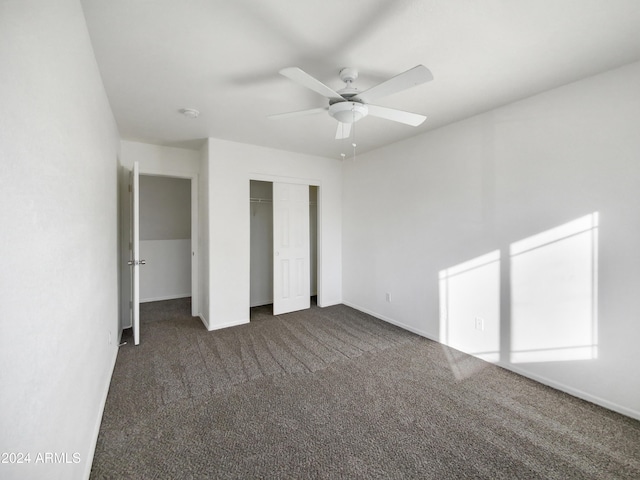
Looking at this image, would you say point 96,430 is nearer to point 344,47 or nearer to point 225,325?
point 225,325

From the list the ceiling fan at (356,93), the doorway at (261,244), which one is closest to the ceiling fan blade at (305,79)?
→ the ceiling fan at (356,93)

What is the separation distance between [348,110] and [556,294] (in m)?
2.31

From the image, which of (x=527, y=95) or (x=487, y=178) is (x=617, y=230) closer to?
(x=487, y=178)

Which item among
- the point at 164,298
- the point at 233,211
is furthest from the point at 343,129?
the point at 164,298

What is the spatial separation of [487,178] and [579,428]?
6.98ft

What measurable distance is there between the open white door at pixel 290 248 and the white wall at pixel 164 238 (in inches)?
83.5

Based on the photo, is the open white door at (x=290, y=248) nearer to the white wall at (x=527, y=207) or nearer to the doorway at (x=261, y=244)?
the doorway at (x=261, y=244)

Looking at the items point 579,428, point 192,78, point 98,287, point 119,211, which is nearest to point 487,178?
point 579,428

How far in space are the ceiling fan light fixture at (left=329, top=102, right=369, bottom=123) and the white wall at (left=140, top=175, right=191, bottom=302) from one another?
3.96 m

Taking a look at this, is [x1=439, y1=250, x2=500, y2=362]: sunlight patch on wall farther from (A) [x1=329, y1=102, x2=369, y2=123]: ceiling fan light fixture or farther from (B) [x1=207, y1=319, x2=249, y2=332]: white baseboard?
(B) [x1=207, y1=319, x2=249, y2=332]: white baseboard

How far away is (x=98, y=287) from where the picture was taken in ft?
6.63

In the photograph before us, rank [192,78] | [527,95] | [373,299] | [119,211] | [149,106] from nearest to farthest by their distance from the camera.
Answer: [192,78] → [527,95] → [149,106] → [119,211] → [373,299]

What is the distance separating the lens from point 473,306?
296 cm

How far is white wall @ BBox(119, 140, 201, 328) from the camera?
363 centimetres
